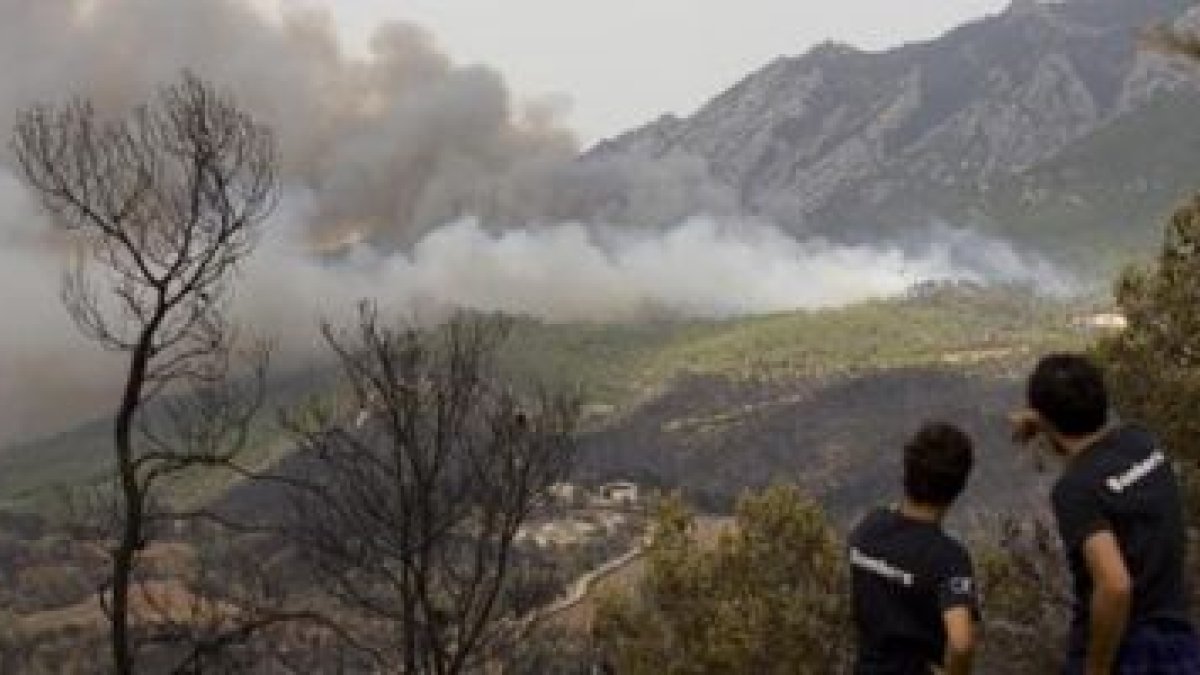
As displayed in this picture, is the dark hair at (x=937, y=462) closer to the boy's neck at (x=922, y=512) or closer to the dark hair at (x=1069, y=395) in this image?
the boy's neck at (x=922, y=512)

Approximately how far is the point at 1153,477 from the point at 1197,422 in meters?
16.8

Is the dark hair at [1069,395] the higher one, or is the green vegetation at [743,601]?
the dark hair at [1069,395]

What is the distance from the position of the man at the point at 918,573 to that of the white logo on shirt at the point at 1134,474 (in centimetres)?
62

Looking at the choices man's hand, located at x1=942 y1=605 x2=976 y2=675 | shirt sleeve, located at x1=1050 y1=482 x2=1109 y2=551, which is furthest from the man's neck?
man's hand, located at x1=942 y1=605 x2=976 y2=675

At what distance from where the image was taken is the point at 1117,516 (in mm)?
6930

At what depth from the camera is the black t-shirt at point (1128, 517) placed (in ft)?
22.7

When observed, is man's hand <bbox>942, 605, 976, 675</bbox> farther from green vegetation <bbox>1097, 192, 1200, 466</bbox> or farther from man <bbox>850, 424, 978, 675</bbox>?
green vegetation <bbox>1097, 192, 1200, 466</bbox>

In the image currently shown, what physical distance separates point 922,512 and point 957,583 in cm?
36

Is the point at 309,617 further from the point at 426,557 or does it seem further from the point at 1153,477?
the point at 1153,477

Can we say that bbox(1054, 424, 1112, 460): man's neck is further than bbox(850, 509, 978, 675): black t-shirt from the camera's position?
No

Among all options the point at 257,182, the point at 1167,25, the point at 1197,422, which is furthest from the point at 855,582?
the point at 1197,422

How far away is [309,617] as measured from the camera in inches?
575

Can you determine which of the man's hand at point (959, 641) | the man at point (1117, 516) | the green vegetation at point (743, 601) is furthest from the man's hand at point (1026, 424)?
the green vegetation at point (743, 601)

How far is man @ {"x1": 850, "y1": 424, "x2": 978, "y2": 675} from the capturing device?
726cm
